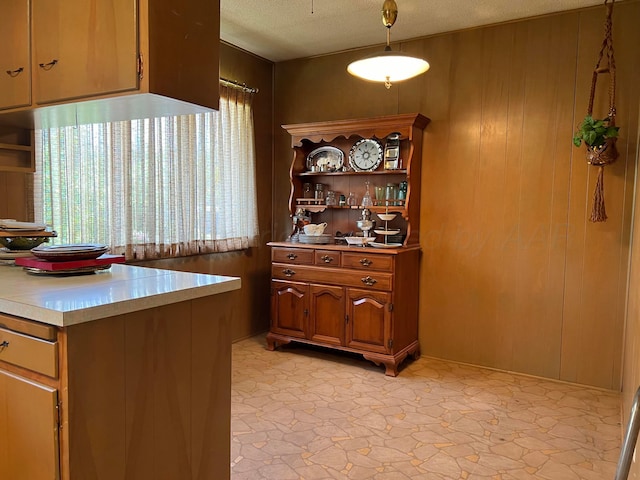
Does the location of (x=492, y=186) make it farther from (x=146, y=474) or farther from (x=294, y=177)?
(x=146, y=474)

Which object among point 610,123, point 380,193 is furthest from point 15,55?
point 610,123

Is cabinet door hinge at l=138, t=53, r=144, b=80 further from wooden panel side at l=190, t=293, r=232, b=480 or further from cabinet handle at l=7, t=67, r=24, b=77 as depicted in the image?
wooden panel side at l=190, t=293, r=232, b=480

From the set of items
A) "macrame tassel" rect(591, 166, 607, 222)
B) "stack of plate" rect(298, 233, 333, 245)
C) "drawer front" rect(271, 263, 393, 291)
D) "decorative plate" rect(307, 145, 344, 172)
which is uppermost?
"decorative plate" rect(307, 145, 344, 172)

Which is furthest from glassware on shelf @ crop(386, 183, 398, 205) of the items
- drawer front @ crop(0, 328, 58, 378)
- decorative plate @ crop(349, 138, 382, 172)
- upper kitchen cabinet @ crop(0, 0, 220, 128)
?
drawer front @ crop(0, 328, 58, 378)

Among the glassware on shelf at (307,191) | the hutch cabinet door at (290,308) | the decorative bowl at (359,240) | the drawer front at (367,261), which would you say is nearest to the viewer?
the drawer front at (367,261)

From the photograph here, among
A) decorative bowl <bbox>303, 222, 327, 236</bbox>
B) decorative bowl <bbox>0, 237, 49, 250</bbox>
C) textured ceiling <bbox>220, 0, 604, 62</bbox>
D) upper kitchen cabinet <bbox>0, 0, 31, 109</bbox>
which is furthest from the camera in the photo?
decorative bowl <bbox>303, 222, 327, 236</bbox>

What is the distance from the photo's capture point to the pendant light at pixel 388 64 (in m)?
2.34

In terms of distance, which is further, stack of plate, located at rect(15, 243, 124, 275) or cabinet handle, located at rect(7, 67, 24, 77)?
cabinet handle, located at rect(7, 67, 24, 77)

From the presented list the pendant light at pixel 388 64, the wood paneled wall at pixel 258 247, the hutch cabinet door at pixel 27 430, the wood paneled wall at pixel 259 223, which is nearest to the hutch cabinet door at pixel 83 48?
the hutch cabinet door at pixel 27 430

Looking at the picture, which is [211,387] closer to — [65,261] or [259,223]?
[65,261]

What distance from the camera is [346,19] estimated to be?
349 cm

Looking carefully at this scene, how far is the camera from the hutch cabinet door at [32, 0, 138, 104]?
68.0 inches

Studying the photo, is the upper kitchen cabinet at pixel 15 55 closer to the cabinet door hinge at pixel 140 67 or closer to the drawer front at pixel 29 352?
the cabinet door hinge at pixel 140 67

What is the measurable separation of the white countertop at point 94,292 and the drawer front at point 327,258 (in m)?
1.82
